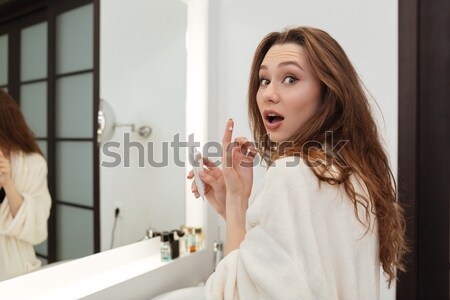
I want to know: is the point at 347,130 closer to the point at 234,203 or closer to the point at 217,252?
the point at 234,203

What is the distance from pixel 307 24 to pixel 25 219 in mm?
1253

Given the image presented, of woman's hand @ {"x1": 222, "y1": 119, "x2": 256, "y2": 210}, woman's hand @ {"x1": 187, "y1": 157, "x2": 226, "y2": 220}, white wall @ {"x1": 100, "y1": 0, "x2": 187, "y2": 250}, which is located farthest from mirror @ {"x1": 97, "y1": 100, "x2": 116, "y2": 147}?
woman's hand @ {"x1": 222, "y1": 119, "x2": 256, "y2": 210}

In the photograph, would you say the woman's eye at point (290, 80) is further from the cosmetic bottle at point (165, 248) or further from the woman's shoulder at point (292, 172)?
the cosmetic bottle at point (165, 248)

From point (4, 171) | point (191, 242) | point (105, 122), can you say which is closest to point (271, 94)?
point (105, 122)

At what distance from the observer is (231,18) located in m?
1.63

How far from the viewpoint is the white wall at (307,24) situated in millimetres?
1321

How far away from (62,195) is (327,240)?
0.82 meters

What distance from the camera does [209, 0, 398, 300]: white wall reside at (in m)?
1.32

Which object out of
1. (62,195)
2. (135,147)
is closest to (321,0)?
(135,147)

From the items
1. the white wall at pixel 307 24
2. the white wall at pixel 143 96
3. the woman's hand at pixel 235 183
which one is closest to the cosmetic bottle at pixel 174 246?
the white wall at pixel 143 96

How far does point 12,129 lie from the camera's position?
97cm

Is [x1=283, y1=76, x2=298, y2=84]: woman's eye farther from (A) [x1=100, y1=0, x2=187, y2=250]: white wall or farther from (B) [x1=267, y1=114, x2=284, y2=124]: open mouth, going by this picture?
(A) [x1=100, y1=0, x2=187, y2=250]: white wall

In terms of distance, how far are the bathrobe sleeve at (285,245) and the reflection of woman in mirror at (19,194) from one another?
673mm

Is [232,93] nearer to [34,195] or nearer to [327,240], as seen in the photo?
[34,195]
